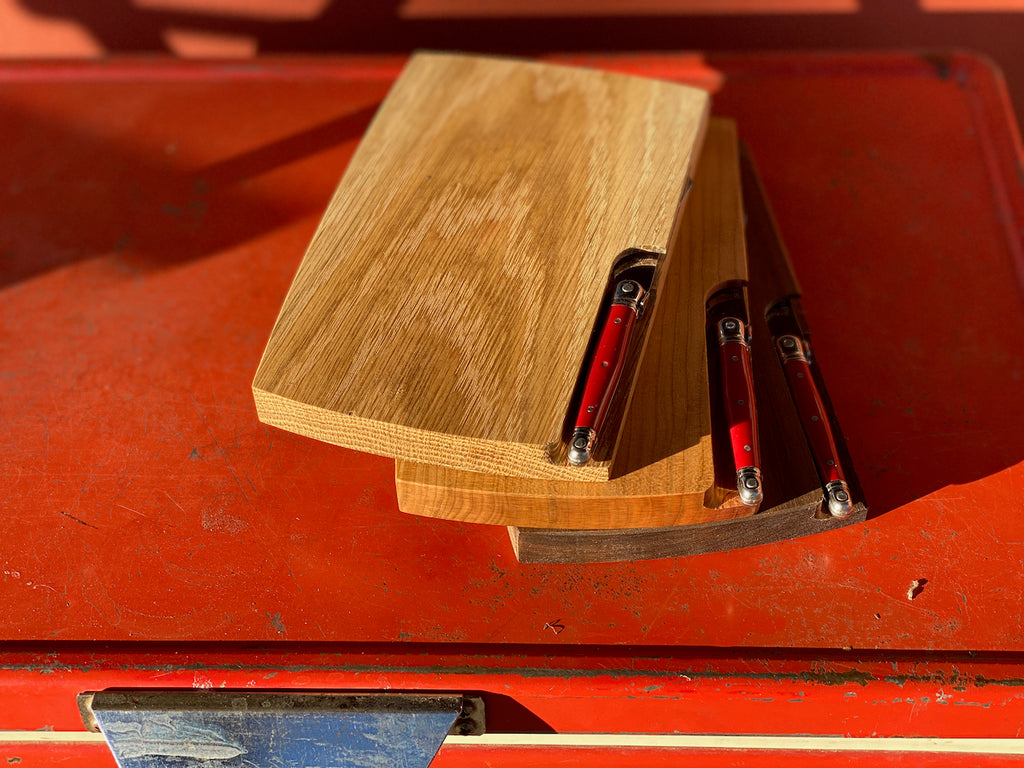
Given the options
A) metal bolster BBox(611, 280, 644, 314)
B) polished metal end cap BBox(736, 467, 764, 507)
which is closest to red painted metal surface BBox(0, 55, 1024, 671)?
polished metal end cap BBox(736, 467, 764, 507)

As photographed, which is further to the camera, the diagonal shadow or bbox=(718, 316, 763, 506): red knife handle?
the diagonal shadow

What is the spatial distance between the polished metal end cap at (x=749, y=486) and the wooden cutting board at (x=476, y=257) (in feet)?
0.39

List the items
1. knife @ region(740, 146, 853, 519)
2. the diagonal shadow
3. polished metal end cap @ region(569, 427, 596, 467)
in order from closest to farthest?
polished metal end cap @ region(569, 427, 596, 467)
knife @ region(740, 146, 853, 519)
the diagonal shadow

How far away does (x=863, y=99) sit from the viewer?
1167 mm

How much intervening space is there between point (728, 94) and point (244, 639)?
0.89 m

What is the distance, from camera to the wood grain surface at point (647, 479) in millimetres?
677

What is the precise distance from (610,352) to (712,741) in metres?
0.34

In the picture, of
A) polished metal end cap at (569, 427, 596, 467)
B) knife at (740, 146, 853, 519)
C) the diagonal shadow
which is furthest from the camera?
the diagonal shadow

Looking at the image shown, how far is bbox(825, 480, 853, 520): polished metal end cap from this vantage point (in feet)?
2.37

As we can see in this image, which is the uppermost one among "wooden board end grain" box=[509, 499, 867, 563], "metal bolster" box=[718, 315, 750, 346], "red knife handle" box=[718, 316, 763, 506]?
"metal bolster" box=[718, 315, 750, 346]

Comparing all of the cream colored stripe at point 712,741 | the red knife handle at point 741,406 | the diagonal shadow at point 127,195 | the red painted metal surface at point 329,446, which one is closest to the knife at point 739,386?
the red knife handle at point 741,406

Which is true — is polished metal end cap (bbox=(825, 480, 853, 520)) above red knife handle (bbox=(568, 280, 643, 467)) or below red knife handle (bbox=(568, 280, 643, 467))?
below

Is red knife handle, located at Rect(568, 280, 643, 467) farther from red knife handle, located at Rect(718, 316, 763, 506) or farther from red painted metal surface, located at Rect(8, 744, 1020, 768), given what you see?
red painted metal surface, located at Rect(8, 744, 1020, 768)

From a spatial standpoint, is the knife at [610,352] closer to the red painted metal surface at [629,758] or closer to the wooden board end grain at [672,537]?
the wooden board end grain at [672,537]
